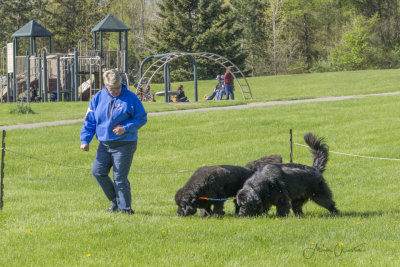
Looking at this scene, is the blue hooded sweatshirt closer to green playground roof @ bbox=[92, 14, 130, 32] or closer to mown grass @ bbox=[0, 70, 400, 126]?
mown grass @ bbox=[0, 70, 400, 126]

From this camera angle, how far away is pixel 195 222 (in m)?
7.25

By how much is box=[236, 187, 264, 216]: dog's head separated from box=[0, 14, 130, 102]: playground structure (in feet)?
84.1

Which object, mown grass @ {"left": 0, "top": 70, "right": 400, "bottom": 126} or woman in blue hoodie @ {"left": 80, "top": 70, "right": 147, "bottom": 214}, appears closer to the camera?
woman in blue hoodie @ {"left": 80, "top": 70, "right": 147, "bottom": 214}

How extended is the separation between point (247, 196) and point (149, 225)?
1416mm

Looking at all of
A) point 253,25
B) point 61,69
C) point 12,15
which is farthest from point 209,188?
point 12,15

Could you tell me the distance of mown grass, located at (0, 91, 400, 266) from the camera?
5.67 m

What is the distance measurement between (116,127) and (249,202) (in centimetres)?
199

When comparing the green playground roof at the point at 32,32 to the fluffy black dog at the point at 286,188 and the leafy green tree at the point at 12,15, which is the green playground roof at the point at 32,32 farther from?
the fluffy black dog at the point at 286,188

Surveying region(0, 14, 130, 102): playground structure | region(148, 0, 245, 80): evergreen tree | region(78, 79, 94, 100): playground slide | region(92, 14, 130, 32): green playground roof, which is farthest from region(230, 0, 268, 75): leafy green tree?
A: region(78, 79, 94, 100): playground slide

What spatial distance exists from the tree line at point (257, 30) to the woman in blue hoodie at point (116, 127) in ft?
147

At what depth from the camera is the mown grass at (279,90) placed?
74.9 feet

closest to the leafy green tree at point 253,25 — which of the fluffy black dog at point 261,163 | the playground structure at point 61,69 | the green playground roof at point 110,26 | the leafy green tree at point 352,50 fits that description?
the leafy green tree at point 352,50

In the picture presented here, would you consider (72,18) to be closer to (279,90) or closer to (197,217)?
(279,90)

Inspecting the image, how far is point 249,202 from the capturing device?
7.52m
